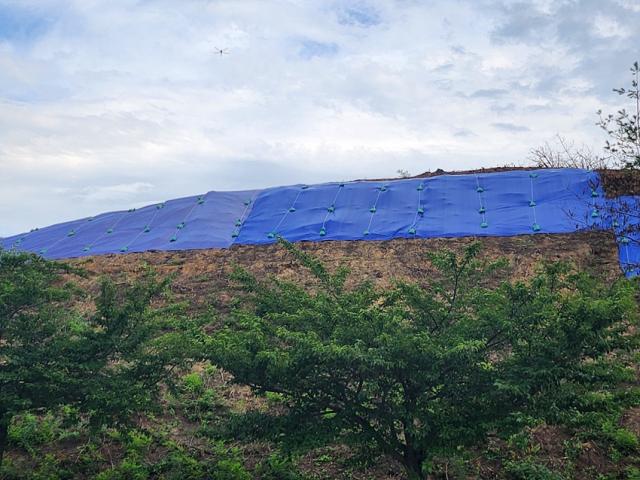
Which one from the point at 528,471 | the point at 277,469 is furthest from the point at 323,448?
the point at 528,471

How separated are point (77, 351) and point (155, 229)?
9.17 m

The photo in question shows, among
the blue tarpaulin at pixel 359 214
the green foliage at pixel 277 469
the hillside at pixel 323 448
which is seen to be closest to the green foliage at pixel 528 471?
the hillside at pixel 323 448

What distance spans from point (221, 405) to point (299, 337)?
3734 millimetres

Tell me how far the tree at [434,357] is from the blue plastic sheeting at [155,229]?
8458 mm

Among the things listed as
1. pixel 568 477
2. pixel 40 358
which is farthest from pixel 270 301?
pixel 568 477

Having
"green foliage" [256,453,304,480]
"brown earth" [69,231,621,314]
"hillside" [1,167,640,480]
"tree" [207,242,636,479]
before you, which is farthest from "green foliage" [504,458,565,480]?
"brown earth" [69,231,621,314]

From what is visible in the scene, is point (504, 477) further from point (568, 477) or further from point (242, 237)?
point (242, 237)

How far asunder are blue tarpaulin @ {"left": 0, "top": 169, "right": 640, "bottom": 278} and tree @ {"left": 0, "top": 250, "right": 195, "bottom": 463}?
23.1ft

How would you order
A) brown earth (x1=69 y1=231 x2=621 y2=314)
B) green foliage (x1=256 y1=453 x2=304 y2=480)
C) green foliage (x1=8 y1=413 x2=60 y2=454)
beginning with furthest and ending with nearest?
1. brown earth (x1=69 y1=231 x2=621 y2=314)
2. green foliage (x1=8 y1=413 x2=60 y2=454)
3. green foliage (x1=256 y1=453 x2=304 y2=480)

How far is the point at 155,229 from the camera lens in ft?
48.9

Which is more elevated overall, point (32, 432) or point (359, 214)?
A: point (359, 214)

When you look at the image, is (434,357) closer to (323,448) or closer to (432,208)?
(323,448)

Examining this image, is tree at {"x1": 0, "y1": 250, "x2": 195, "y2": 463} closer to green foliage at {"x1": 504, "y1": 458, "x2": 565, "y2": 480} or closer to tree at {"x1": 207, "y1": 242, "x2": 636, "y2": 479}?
tree at {"x1": 207, "y1": 242, "x2": 636, "y2": 479}

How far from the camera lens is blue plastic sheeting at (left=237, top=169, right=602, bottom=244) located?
1282 centimetres
